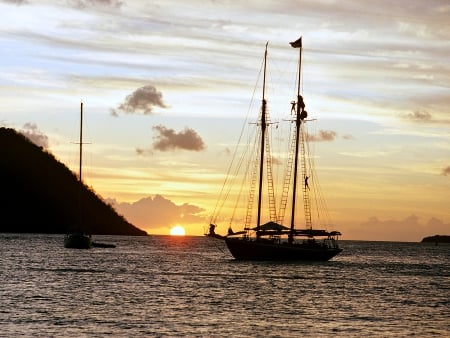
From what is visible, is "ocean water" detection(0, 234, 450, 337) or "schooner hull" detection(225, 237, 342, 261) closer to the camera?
"ocean water" detection(0, 234, 450, 337)

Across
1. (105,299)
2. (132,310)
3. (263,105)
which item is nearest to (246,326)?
(132,310)

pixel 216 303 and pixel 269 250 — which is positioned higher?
pixel 269 250

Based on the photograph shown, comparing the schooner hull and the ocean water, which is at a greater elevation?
the schooner hull

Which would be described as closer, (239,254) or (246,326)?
(246,326)

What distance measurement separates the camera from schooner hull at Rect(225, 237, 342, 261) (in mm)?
122375

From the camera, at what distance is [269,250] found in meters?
122

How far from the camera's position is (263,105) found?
123 meters

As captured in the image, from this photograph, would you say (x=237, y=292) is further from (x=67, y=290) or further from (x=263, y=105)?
(x=263, y=105)

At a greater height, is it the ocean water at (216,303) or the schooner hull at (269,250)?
the schooner hull at (269,250)

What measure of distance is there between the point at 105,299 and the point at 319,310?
18.0m

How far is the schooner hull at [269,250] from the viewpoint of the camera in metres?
122

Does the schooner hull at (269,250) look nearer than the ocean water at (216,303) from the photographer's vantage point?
No

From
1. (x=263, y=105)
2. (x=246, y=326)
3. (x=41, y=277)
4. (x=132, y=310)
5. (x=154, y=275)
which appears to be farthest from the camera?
(x=263, y=105)

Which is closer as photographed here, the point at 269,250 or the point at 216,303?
the point at 216,303
